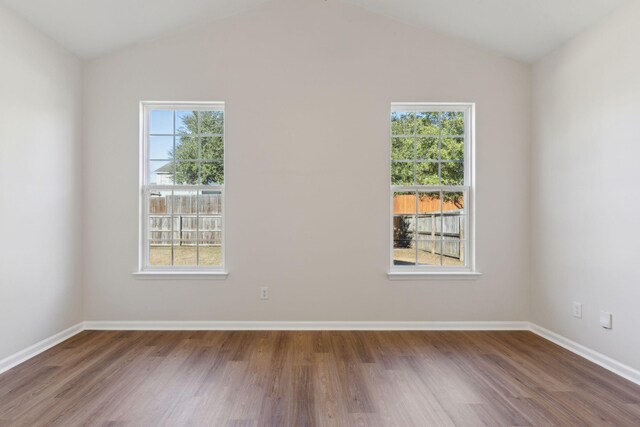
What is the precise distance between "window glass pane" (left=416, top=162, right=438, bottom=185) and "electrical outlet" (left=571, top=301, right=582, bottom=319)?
1.64 m

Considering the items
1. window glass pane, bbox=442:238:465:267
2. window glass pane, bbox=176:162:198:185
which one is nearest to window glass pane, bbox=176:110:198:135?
window glass pane, bbox=176:162:198:185

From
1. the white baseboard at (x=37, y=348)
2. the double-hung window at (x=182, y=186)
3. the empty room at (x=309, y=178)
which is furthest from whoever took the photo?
the double-hung window at (x=182, y=186)

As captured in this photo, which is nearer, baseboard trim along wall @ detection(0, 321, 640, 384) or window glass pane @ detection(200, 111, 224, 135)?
baseboard trim along wall @ detection(0, 321, 640, 384)

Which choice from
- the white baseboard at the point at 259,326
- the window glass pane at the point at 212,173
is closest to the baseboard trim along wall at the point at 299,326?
the white baseboard at the point at 259,326

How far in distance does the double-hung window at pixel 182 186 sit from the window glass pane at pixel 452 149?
2.33 m

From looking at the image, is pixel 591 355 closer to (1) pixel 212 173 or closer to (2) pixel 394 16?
(2) pixel 394 16

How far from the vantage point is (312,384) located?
7.93 ft

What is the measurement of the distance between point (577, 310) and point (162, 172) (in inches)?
162

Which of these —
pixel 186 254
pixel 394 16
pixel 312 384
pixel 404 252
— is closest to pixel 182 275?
pixel 186 254

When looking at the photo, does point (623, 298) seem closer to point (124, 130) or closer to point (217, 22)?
point (217, 22)

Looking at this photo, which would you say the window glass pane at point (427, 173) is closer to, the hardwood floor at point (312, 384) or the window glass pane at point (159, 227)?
the hardwood floor at point (312, 384)

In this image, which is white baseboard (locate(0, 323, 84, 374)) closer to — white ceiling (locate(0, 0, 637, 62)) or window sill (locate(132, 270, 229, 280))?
window sill (locate(132, 270, 229, 280))

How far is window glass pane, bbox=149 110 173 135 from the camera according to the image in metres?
3.80

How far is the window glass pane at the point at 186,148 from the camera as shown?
12.5 ft
